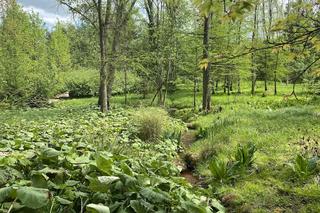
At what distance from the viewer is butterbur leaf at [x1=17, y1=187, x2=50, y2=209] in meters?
2.05

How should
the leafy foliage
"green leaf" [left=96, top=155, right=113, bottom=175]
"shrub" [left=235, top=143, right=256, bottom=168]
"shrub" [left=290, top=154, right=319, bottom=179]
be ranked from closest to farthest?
the leafy foliage < "green leaf" [left=96, top=155, right=113, bottom=175] < "shrub" [left=290, top=154, right=319, bottom=179] < "shrub" [left=235, top=143, right=256, bottom=168]

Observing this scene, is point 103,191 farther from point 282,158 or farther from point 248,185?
point 282,158

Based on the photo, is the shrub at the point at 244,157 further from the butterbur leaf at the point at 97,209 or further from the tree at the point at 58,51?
the tree at the point at 58,51

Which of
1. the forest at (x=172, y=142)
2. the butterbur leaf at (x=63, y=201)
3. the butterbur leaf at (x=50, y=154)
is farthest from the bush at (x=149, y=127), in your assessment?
the butterbur leaf at (x=63, y=201)

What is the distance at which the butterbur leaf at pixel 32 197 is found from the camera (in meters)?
2.05

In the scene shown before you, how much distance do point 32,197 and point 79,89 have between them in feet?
86.6

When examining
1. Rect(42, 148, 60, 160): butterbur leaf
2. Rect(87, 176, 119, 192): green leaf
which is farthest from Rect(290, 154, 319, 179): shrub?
Rect(42, 148, 60, 160): butterbur leaf

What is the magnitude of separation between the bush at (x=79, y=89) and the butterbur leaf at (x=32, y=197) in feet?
84.7

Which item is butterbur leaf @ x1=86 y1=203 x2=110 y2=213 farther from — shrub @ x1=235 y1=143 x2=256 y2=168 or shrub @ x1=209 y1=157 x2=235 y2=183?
shrub @ x1=235 y1=143 x2=256 y2=168

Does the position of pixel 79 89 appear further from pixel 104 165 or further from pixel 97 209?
pixel 97 209

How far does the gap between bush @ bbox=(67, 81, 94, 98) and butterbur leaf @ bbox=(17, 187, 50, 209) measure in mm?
25811

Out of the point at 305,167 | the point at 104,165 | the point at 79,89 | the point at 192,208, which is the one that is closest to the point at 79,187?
the point at 104,165

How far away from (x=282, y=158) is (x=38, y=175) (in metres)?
5.12

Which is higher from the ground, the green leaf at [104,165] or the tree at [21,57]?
the tree at [21,57]
